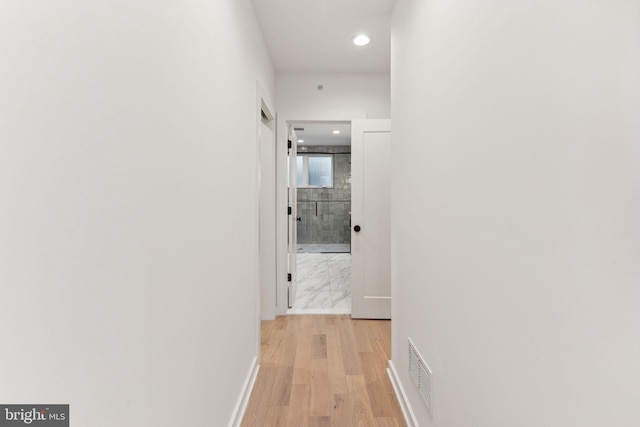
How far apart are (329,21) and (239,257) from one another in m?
1.92

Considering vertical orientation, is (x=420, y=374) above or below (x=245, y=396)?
above

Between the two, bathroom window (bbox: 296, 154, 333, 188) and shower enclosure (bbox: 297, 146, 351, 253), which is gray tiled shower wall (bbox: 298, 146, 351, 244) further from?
bathroom window (bbox: 296, 154, 333, 188)

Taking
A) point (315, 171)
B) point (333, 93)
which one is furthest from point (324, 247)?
point (333, 93)

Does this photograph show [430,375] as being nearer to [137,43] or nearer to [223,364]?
[223,364]

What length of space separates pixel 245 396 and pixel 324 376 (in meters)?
0.60

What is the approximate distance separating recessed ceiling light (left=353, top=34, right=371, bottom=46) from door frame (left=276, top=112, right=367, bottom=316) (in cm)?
78

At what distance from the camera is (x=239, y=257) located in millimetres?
1853

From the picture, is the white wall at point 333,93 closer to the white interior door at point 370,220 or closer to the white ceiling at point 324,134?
the white interior door at point 370,220

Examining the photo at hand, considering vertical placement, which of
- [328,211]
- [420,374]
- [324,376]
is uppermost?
[328,211]

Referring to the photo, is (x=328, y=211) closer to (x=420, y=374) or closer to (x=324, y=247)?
(x=324, y=247)

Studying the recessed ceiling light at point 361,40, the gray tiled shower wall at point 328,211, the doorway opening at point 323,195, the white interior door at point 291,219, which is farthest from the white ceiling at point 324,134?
the recessed ceiling light at point 361,40

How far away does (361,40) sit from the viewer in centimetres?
279

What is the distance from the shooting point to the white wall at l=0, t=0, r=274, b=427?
518 mm

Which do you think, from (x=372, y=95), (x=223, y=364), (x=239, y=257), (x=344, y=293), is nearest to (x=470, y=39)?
(x=239, y=257)
